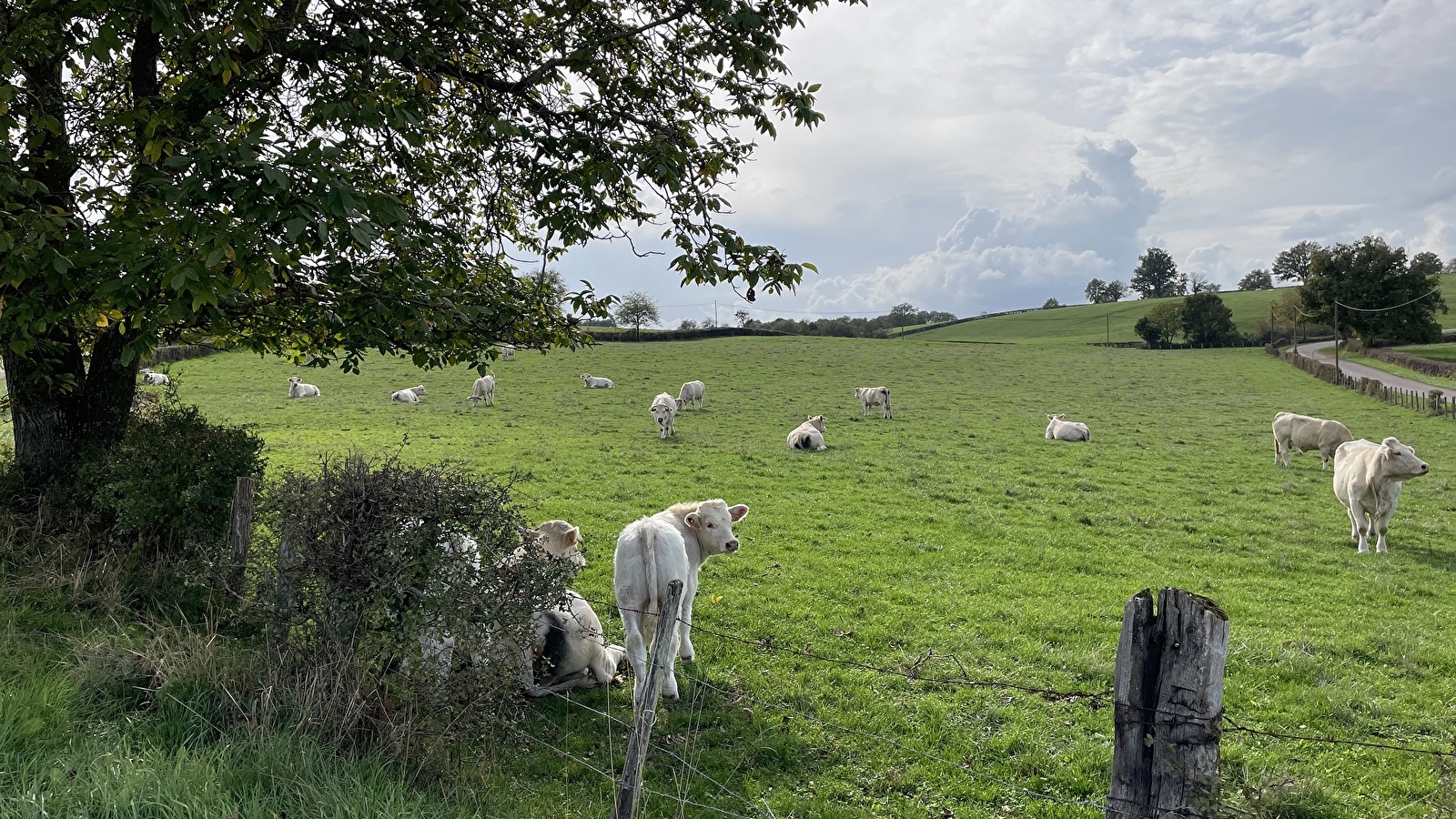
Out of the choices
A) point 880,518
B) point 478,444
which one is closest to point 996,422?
point 880,518

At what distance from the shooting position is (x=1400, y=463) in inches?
509

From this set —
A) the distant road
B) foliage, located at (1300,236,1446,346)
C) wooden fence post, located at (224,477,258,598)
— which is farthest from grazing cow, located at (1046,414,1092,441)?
foliage, located at (1300,236,1446,346)

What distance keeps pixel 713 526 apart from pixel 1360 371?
6260 cm

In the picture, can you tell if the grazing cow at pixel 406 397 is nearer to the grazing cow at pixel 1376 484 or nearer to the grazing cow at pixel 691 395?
the grazing cow at pixel 691 395

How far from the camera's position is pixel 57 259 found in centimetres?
Answer: 545

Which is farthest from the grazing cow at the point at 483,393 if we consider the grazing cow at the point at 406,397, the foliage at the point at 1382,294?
the foliage at the point at 1382,294

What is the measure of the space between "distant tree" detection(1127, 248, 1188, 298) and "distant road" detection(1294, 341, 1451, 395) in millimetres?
73823

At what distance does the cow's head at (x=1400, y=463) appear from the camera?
12867mm

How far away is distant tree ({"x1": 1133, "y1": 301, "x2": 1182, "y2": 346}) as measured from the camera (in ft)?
289

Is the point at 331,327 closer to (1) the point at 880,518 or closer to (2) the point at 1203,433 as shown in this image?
(1) the point at 880,518

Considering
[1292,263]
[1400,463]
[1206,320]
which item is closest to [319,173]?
[1400,463]

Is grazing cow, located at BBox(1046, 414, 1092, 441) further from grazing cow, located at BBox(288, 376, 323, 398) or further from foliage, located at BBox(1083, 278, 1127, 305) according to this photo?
foliage, located at BBox(1083, 278, 1127, 305)

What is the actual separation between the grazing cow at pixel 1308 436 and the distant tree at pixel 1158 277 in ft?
466

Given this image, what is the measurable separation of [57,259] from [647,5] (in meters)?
5.98
